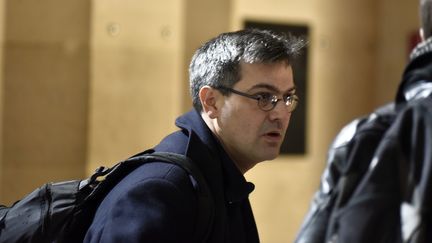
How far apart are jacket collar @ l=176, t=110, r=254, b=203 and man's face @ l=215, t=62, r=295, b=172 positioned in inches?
3.2

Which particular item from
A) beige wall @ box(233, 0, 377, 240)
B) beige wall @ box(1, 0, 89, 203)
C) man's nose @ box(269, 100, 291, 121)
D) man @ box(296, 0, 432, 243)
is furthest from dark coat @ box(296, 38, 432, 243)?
beige wall @ box(233, 0, 377, 240)

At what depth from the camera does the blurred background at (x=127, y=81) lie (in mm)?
6480

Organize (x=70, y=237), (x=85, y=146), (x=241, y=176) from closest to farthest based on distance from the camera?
(x=70, y=237) → (x=241, y=176) → (x=85, y=146)

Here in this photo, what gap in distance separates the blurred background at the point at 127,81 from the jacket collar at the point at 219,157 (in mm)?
3999

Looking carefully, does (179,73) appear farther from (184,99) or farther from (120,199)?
(120,199)

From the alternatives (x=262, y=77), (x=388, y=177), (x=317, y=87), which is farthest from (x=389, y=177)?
(x=317, y=87)

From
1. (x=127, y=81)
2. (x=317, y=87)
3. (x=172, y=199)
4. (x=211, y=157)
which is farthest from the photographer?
(x=317, y=87)

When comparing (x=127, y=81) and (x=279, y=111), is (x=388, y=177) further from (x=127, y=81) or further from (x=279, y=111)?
(x=127, y=81)

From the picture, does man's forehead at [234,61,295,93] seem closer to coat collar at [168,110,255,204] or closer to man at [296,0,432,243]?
coat collar at [168,110,255,204]

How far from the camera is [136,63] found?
6.85 meters

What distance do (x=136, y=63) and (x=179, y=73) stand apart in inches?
15.7

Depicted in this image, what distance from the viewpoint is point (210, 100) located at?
2.84 metres

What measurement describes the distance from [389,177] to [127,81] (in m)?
5.26

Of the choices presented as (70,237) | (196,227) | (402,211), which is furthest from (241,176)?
(402,211)
